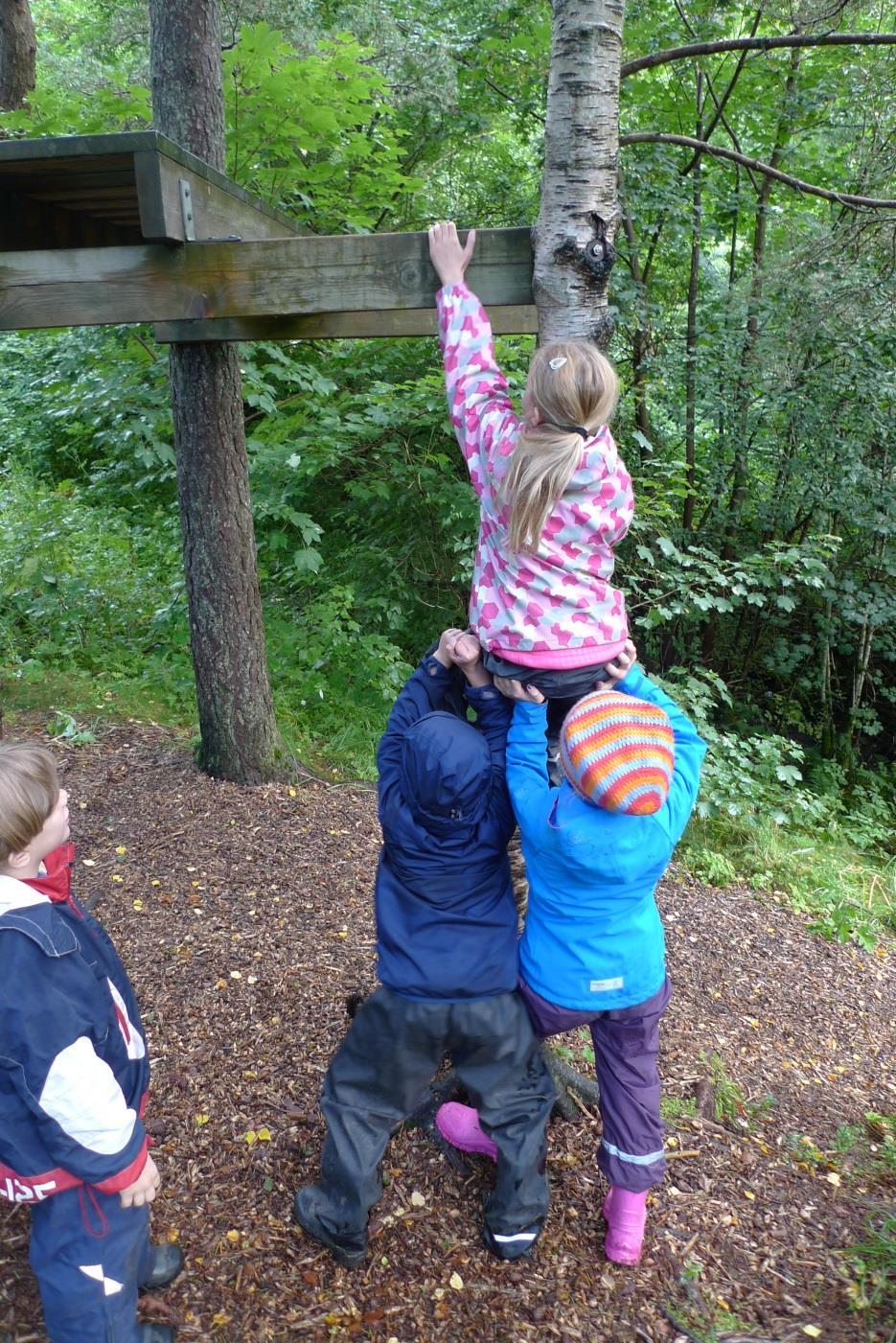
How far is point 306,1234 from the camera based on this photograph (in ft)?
7.71

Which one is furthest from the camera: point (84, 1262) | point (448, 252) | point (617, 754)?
point (448, 252)

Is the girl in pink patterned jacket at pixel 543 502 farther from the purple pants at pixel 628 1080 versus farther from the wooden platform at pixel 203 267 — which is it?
the purple pants at pixel 628 1080

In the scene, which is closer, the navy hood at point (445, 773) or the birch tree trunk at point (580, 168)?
the navy hood at point (445, 773)

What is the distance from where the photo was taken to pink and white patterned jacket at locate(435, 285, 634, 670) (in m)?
2.20

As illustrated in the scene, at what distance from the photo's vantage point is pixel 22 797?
5.80ft

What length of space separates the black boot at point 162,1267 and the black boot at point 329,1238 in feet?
1.02

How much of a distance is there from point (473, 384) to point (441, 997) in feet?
5.03

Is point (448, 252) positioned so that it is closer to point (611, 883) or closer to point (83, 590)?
point (611, 883)

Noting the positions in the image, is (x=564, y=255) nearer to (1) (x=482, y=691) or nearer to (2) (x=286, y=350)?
(1) (x=482, y=691)

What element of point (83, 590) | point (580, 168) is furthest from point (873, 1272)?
point (83, 590)

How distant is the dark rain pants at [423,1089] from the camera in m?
2.16

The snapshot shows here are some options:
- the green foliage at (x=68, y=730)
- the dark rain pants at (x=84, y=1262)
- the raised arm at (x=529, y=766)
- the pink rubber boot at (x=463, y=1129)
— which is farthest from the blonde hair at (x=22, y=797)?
the green foliage at (x=68, y=730)

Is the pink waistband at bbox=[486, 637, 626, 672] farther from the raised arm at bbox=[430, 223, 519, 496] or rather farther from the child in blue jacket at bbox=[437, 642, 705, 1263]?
the raised arm at bbox=[430, 223, 519, 496]

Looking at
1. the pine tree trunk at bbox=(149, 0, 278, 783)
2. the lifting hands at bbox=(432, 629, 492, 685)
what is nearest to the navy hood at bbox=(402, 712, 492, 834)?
the lifting hands at bbox=(432, 629, 492, 685)
